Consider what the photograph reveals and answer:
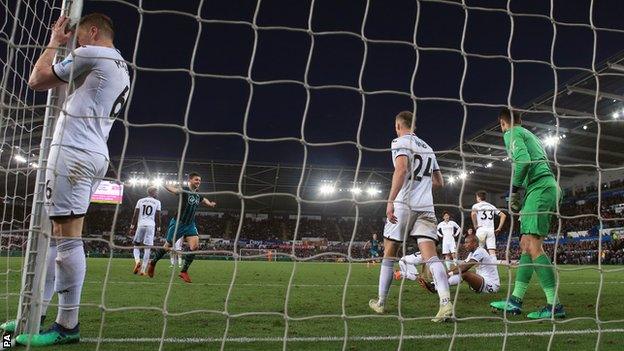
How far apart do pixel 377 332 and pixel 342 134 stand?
174ft

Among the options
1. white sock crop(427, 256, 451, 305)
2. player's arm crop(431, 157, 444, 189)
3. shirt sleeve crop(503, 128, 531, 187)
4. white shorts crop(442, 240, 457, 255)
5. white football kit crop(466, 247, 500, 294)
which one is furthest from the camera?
white shorts crop(442, 240, 457, 255)

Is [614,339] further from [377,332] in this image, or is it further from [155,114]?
[155,114]

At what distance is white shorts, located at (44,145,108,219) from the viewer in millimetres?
2887

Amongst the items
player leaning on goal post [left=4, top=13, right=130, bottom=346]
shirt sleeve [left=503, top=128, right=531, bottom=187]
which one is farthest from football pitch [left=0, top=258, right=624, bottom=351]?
shirt sleeve [left=503, top=128, right=531, bottom=187]

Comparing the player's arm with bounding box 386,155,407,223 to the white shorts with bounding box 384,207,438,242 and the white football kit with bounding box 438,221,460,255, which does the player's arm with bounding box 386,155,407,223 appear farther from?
the white football kit with bounding box 438,221,460,255

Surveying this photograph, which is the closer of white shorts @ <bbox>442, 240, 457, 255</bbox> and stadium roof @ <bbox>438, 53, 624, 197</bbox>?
white shorts @ <bbox>442, 240, 457, 255</bbox>

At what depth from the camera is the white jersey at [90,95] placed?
9.49ft

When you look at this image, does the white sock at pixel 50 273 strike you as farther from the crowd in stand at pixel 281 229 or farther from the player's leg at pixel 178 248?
the crowd in stand at pixel 281 229

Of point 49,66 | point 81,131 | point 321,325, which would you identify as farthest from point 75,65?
point 321,325

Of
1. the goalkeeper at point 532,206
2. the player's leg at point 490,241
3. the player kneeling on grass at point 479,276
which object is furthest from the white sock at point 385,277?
the player's leg at point 490,241

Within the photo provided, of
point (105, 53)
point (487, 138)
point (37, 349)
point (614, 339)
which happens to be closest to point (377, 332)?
point (614, 339)

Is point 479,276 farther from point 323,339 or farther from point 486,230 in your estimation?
point 486,230

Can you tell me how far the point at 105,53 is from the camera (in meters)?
3.03

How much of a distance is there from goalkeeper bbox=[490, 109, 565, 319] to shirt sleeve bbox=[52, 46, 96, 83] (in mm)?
3356
